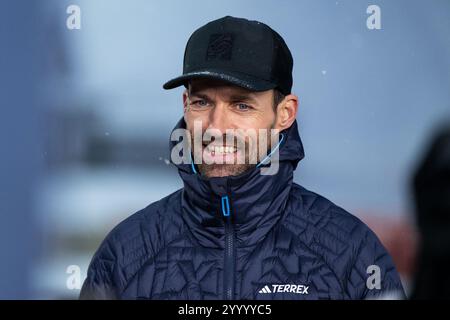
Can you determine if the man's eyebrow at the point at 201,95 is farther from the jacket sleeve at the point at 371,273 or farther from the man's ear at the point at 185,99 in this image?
the jacket sleeve at the point at 371,273

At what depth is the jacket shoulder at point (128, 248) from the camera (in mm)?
2127

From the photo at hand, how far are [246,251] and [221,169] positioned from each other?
264 mm

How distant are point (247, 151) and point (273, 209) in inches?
7.7

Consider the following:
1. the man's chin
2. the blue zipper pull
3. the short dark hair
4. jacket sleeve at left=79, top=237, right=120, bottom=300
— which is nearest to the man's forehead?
the short dark hair

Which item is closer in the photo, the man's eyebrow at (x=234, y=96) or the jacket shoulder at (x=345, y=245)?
the jacket shoulder at (x=345, y=245)

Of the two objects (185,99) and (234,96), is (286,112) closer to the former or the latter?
(234,96)

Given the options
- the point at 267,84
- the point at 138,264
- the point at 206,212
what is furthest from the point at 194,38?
the point at 138,264

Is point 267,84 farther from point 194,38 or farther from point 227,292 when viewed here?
point 227,292

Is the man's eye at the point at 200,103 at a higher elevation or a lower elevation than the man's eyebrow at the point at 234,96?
lower

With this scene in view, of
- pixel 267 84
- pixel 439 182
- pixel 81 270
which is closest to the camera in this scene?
pixel 439 182

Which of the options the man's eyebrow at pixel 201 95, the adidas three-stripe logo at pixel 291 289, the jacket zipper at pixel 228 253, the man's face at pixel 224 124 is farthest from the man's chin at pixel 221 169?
the adidas three-stripe logo at pixel 291 289

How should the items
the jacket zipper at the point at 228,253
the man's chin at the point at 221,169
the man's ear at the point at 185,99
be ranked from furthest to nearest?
the man's ear at the point at 185,99
the man's chin at the point at 221,169
the jacket zipper at the point at 228,253

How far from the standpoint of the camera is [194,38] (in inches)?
89.1

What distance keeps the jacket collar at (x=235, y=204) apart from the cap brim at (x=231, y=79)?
0.22m
